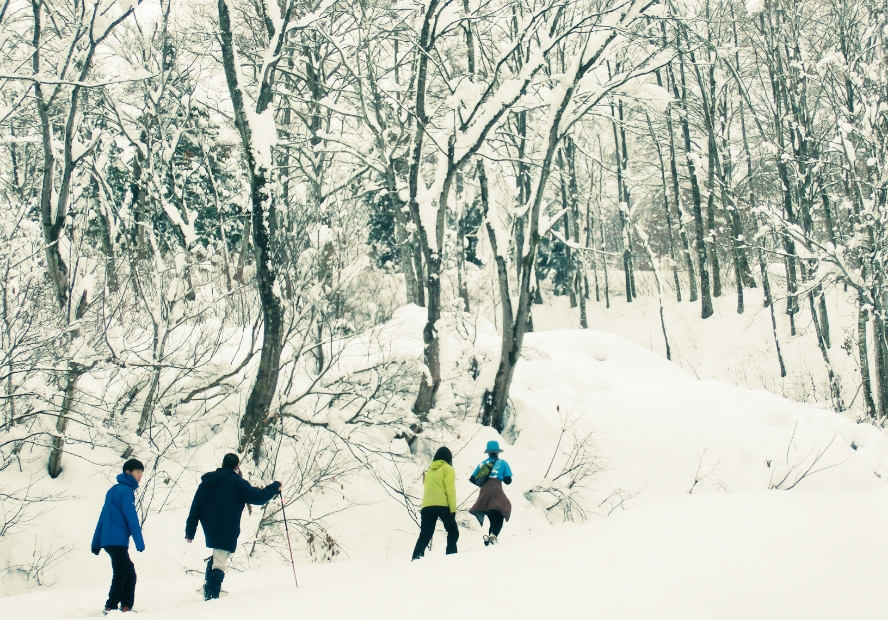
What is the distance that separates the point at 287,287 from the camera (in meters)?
11.1

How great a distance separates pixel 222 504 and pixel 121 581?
104 centimetres

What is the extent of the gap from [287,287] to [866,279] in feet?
40.9

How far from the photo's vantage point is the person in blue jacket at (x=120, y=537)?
19.6ft

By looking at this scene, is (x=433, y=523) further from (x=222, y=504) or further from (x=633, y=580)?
(x=633, y=580)

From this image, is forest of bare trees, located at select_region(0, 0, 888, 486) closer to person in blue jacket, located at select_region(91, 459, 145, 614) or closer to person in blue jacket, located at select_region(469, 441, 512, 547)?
person in blue jacket, located at select_region(91, 459, 145, 614)

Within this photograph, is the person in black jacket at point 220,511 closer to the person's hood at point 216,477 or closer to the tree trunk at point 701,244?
the person's hood at point 216,477

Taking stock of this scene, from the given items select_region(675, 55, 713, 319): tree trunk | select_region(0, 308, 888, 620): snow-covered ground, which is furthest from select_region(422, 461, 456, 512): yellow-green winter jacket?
select_region(675, 55, 713, 319): tree trunk

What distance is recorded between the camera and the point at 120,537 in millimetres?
6066

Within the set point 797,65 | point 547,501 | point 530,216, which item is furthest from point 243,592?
point 797,65

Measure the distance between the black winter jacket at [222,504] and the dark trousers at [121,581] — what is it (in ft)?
1.88

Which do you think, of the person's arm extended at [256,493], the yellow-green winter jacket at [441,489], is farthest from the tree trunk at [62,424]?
the yellow-green winter jacket at [441,489]

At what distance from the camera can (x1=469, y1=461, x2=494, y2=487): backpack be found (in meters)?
8.57

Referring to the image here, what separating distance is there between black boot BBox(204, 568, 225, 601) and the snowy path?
0.57 feet

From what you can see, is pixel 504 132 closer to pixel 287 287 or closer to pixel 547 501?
pixel 287 287
